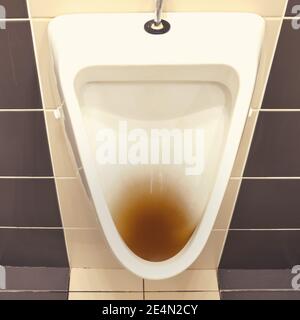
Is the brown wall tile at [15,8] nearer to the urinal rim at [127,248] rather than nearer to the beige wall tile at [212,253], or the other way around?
the urinal rim at [127,248]

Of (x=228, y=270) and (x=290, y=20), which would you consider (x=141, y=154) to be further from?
(x=228, y=270)

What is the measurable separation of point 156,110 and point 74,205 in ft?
1.29

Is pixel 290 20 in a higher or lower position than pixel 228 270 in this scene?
higher

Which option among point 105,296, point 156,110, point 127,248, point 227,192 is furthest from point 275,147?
point 105,296

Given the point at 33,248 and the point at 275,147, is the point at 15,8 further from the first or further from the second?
the point at 33,248

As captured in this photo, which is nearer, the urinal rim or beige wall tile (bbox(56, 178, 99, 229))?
the urinal rim

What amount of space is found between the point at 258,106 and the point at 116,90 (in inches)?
11.4

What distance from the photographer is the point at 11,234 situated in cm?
127

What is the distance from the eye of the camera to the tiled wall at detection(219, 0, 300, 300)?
930mm

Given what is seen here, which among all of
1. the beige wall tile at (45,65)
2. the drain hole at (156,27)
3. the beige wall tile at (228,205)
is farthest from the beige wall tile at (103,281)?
the drain hole at (156,27)

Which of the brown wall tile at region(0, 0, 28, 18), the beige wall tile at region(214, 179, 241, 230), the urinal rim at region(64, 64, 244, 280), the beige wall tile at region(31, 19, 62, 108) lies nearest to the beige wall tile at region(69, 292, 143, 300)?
the beige wall tile at region(214, 179, 241, 230)

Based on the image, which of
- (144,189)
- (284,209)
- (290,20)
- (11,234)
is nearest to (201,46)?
(290,20)

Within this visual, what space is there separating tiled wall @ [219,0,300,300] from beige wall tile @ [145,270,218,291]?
0.09 ft

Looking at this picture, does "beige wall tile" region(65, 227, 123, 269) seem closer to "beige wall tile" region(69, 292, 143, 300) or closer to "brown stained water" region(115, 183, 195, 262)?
"beige wall tile" region(69, 292, 143, 300)
